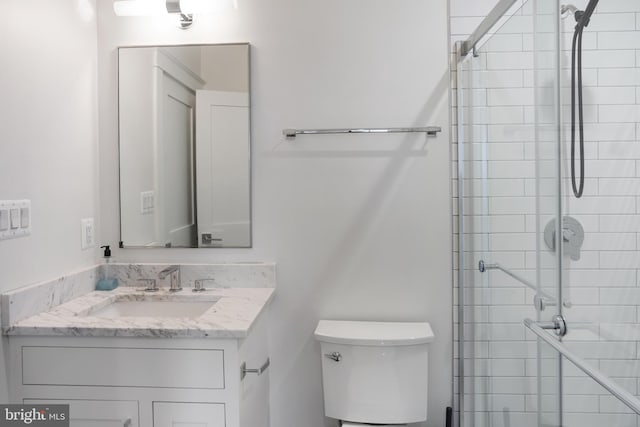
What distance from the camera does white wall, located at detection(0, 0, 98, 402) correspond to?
159 cm

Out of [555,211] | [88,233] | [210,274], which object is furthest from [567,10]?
[88,233]

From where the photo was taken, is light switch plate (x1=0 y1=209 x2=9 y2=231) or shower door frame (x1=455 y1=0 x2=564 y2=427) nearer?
shower door frame (x1=455 y1=0 x2=564 y2=427)

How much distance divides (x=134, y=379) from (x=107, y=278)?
0.71 metres

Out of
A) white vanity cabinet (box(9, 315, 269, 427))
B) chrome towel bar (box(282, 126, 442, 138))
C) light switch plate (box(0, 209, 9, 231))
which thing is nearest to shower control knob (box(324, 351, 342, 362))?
white vanity cabinet (box(9, 315, 269, 427))

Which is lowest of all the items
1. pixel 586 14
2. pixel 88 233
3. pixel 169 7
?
pixel 88 233

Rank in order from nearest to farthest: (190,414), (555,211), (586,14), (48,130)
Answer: (586,14) < (555,211) < (190,414) < (48,130)

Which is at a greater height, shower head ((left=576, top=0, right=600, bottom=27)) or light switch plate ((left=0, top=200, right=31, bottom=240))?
shower head ((left=576, top=0, right=600, bottom=27))

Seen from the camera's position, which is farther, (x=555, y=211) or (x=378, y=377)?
(x=378, y=377)

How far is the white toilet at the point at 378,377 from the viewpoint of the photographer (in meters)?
1.89

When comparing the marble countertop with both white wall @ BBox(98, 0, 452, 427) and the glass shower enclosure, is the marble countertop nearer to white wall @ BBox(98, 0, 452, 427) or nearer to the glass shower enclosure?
white wall @ BBox(98, 0, 452, 427)

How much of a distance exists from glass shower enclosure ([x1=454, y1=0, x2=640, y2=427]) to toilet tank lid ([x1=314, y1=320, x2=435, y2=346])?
0.76 feet

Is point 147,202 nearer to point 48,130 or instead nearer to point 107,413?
point 48,130

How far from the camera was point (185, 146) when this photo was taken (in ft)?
6.99

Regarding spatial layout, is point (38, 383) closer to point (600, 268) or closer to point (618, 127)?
point (600, 268)
